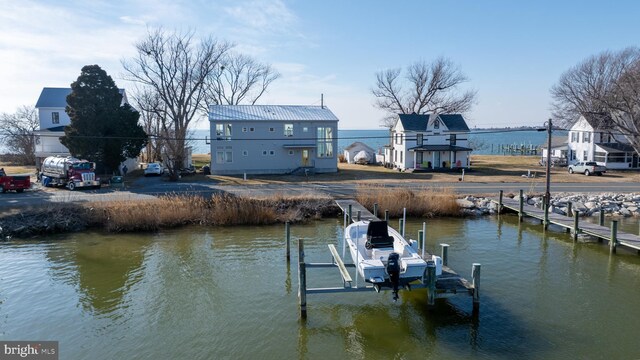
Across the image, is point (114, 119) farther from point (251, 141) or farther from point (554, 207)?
point (554, 207)

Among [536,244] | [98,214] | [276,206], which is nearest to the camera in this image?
[536,244]

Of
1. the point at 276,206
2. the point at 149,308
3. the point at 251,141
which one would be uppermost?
the point at 251,141

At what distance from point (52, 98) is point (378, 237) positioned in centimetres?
4863

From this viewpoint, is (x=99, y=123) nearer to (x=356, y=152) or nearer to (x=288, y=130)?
(x=288, y=130)

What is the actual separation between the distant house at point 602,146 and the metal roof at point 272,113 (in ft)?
94.9

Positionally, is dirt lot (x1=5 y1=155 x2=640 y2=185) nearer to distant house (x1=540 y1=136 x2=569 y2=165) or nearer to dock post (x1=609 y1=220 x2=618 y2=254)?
distant house (x1=540 y1=136 x2=569 y2=165)

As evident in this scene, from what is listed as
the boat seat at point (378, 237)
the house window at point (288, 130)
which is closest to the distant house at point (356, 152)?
the house window at point (288, 130)

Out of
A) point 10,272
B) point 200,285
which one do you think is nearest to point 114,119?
point 10,272

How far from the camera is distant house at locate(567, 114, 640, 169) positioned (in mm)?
50250

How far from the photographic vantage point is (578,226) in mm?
22094

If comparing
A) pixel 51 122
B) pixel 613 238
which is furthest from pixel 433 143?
pixel 51 122

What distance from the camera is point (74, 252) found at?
795 inches

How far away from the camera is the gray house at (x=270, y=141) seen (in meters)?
42.8

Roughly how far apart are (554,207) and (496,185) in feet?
24.6
